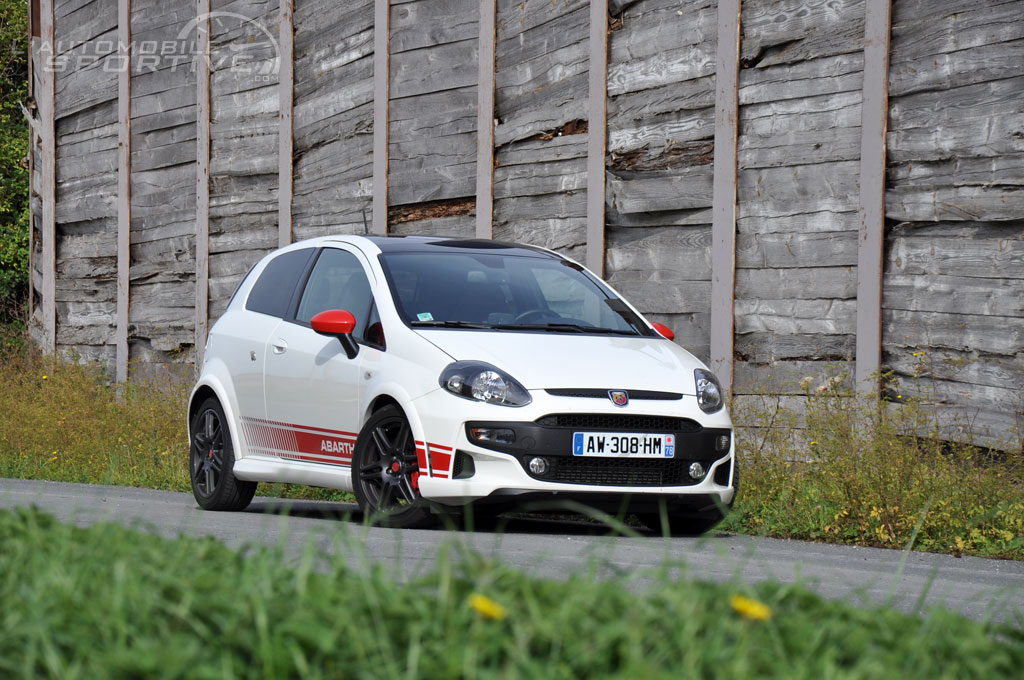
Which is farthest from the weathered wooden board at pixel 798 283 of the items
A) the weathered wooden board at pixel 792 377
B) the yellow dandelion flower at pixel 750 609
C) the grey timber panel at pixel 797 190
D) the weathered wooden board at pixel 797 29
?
the yellow dandelion flower at pixel 750 609

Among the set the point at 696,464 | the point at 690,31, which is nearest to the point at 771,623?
the point at 696,464

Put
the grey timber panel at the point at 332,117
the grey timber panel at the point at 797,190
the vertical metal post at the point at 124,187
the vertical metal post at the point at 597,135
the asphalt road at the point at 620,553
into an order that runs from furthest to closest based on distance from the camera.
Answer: the vertical metal post at the point at 124,187
the grey timber panel at the point at 332,117
the vertical metal post at the point at 597,135
the grey timber panel at the point at 797,190
the asphalt road at the point at 620,553

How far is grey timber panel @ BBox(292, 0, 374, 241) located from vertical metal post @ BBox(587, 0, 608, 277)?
10.7 feet

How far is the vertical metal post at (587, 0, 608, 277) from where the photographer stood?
12383mm

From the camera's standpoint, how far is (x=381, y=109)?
14875 millimetres

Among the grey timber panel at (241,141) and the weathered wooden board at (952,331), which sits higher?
the grey timber panel at (241,141)

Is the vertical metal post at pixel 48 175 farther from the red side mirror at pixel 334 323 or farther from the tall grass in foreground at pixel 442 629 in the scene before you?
the tall grass in foreground at pixel 442 629

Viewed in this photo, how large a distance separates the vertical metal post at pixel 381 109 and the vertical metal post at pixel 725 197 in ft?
14.9

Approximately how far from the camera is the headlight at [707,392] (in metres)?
7.66

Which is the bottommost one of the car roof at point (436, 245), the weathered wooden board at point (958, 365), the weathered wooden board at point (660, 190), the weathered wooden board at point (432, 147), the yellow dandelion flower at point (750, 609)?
the yellow dandelion flower at point (750, 609)

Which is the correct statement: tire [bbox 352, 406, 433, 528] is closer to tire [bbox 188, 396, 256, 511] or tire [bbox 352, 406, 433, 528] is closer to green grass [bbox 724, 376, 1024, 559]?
tire [bbox 188, 396, 256, 511]

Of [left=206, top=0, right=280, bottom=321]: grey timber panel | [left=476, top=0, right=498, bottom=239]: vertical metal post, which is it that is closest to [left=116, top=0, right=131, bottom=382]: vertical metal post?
[left=206, top=0, right=280, bottom=321]: grey timber panel


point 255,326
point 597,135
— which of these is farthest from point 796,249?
point 255,326

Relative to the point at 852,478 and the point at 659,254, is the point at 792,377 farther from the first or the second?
the point at 852,478
